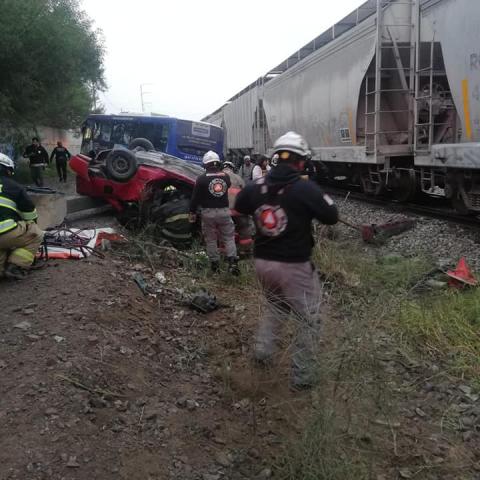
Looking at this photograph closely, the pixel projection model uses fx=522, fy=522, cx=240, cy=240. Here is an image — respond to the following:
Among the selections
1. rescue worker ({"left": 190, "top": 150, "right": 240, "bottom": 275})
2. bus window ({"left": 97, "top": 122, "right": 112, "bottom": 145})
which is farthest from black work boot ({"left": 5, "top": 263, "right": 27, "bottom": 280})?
bus window ({"left": 97, "top": 122, "right": 112, "bottom": 145})

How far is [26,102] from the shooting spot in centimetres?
1612

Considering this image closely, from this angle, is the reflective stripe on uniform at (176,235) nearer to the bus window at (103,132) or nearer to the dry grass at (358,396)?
the dry grass at (358,396)

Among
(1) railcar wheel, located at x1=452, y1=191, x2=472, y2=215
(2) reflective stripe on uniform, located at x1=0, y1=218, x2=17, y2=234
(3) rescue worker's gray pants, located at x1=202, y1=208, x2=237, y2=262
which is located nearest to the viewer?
(2) reflective stripe on uniform, located at x1=0, y1=218, x2=17, y2=234

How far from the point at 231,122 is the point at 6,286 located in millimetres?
21450

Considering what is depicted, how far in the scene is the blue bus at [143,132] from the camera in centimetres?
1298

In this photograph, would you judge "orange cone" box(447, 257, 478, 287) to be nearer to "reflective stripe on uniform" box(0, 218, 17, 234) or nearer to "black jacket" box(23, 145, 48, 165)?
"reflective stripe on uniform" box(0, 218, 17, 234)

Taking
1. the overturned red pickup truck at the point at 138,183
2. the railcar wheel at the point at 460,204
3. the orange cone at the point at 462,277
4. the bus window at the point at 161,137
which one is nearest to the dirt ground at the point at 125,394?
the orange cone at the point at 462,277

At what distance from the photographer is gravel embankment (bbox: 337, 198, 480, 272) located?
22.1ft

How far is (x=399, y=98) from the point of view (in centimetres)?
1005

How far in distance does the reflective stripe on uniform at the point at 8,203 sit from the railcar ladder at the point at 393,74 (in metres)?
6.81

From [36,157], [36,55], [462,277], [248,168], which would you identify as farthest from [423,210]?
[36,55]

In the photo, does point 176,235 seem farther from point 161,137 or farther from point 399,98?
point 161,137

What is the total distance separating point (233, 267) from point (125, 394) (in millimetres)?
3109

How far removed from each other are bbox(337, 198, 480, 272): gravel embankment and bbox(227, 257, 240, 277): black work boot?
2.34 meters
